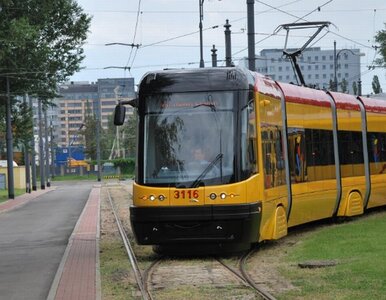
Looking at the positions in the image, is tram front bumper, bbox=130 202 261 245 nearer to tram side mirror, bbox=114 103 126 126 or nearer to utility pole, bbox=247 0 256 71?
tram side mirror, bbox=114 103 126 126

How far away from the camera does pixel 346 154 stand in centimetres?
1816

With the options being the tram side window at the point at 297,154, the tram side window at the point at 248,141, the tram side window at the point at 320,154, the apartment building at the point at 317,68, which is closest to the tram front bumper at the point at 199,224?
the tram side window at the point at 248,141

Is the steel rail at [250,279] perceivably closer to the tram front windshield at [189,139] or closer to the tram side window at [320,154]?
the tram front windshield at [189,139]

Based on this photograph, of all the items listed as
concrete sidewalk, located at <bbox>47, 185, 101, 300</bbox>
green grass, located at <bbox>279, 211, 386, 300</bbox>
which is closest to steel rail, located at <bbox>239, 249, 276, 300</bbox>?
green grass, located at <bbox>279, 211, 386, 300</bbox>

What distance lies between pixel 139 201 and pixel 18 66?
→ 26416 millimetres

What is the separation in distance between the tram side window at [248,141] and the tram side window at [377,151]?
7638 millimetres

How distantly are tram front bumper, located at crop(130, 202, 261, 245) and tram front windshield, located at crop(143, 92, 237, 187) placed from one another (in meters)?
0.48

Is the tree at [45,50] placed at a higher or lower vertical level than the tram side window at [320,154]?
higher

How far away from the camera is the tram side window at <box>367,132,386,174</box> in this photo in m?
19.8

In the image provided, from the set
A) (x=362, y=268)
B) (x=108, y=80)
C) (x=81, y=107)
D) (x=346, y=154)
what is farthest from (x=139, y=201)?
(x=81, y=107)

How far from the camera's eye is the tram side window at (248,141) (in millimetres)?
12555

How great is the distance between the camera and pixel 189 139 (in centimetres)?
1281

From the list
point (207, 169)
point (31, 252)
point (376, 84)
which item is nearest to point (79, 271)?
point (207, 169)

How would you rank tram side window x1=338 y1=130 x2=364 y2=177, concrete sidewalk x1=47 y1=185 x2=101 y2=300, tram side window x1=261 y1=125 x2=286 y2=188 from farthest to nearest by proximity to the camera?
tram side window x1=338 y1=130 x2=364 y2=177 → tram side window x1=261 y1=125 x2=286 y2=188 → concrete sidewalk x1=47 y1=185 x2=101 y2=300
